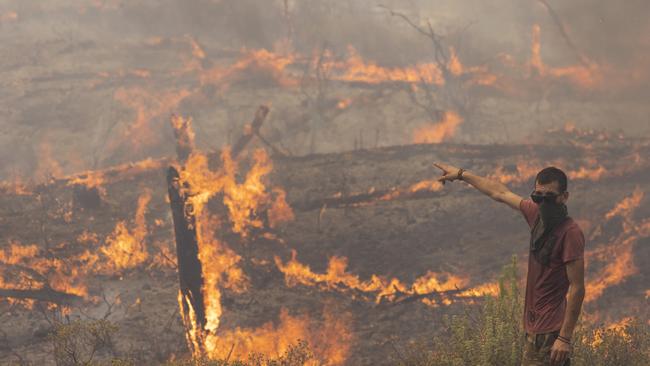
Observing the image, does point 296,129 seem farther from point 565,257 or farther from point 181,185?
point 565,257

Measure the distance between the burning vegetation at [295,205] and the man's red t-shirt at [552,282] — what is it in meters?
1.57

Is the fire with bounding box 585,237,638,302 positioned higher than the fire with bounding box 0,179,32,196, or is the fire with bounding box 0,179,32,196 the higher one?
the fire with bounding box 0,179,32,196

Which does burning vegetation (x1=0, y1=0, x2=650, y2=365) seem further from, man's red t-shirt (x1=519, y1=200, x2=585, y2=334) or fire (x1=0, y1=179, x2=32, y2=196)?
man's red t-shirt (x1=519, y1=200, x2=585, y2=334)

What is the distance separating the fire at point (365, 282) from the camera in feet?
29.1

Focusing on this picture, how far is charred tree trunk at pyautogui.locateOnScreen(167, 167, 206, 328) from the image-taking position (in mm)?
7906

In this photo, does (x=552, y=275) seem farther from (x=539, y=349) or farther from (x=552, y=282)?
(x=539, y=349)

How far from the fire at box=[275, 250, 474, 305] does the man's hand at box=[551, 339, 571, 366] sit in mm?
5858

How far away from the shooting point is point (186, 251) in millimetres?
8062

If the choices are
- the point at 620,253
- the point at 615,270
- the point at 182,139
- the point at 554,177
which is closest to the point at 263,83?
the point at 182,139

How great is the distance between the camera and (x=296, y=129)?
784 inches

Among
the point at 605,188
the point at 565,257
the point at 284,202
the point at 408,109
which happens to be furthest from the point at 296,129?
the point at 565,257

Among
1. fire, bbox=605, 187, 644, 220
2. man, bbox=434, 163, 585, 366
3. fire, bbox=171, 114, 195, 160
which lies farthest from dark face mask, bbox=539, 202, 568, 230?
fire, bbox=171, 114, 195, 160

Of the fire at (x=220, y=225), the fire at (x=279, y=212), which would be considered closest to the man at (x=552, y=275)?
the fire at (x=220, y=225)

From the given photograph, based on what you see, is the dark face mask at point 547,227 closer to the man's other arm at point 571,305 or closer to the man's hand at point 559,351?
the man's other arm at point 571,305
